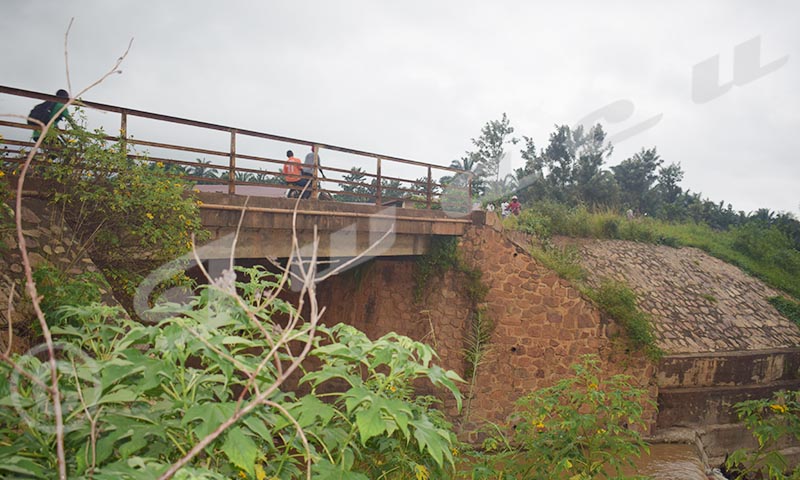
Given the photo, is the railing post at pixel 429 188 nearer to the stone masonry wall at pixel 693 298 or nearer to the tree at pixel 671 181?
the stone masonry wall at pixel 693 298

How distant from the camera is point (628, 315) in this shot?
9.50 meters

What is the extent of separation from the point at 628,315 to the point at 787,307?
276 inches

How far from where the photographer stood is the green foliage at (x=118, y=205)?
16.9 feet

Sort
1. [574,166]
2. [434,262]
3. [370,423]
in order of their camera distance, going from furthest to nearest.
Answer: [574,166], [434,262], [370,423]

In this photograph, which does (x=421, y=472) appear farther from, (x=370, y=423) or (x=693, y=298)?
(x=693, y=298)

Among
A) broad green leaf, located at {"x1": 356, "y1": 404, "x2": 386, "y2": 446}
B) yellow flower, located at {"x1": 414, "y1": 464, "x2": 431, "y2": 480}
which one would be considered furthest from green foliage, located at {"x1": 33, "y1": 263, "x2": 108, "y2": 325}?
broad green leaf, located at {"x1": 356, "y1": 404, "x2": 386, "y2": 446}

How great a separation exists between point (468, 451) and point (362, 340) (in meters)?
2.16

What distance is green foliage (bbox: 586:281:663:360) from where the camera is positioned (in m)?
9.40

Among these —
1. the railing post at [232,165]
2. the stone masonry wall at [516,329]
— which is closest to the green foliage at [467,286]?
the stone masonry wall at [516,329]

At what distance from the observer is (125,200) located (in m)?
5.36

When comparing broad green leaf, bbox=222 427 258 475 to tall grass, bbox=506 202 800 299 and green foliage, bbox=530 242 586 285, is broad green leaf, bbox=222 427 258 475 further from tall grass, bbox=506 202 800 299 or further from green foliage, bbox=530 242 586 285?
tall grass, bbox=506 202 800 299

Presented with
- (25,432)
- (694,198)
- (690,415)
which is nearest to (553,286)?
(690,415)

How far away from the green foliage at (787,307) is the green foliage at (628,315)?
19.5 ft

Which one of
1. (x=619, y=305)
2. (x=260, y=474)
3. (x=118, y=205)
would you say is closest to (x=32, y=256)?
(x=118, y=205)
